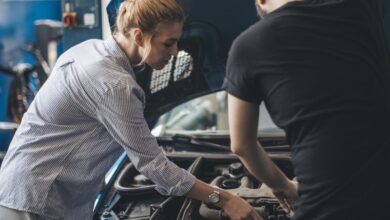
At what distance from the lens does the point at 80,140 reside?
1.81 meters

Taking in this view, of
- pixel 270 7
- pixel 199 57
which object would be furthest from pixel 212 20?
pixel 270 7

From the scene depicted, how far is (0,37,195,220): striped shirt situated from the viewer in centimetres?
171

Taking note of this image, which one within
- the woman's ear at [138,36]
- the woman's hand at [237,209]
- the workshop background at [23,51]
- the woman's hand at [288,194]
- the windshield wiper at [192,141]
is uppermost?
the woman's ear at [138,36]

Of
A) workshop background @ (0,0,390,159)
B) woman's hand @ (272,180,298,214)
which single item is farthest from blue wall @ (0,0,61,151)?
woman's hand @ (272,180,298,214)

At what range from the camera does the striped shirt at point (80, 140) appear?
67.5 inches

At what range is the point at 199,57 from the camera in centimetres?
253

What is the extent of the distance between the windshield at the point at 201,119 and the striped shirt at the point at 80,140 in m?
0.98

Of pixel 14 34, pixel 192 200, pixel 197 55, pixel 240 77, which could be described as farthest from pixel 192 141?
pixel 14 34

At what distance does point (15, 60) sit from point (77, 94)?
4388mm

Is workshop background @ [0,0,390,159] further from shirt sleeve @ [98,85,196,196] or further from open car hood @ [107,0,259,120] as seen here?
shirt sleeve @ [98,85,196,196]

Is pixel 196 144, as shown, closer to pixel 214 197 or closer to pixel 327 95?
pixel 214 197

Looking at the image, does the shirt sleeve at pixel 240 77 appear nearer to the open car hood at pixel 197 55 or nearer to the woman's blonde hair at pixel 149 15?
the woman's blonde hair at pixel 149 15

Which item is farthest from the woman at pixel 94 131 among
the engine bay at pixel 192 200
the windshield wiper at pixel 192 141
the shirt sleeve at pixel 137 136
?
the windshield wiper at pixel 192 141

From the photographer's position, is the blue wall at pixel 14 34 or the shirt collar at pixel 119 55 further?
the blue wall at pixel 14 34
